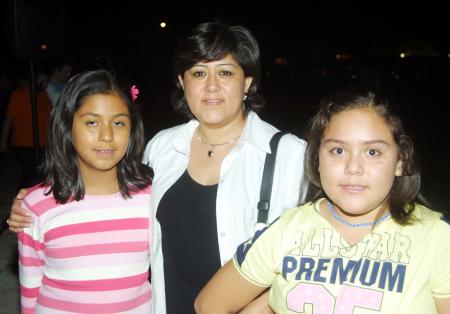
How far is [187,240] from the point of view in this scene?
2283mm

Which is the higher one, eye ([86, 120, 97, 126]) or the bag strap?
eye ([86, 120, 97, 126])

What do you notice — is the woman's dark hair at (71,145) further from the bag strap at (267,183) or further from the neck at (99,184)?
the bag strap at (267,183)

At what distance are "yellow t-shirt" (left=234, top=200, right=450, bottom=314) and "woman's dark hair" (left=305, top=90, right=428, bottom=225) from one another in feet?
0.16

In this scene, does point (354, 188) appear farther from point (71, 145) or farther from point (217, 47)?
point (71, 145)

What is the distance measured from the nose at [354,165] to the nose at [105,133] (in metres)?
1.16

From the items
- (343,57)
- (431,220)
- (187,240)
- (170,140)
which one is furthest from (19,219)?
(343,57)

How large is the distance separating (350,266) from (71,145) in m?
1.49

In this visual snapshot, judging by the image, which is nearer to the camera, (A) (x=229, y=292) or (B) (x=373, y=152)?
(B) (x=373, y=152)

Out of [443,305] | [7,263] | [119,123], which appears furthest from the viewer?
[7,263]

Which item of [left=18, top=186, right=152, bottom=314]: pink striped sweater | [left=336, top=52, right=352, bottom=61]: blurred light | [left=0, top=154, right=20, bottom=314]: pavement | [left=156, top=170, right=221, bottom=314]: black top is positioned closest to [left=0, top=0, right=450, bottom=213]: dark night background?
[left=336, top=52, right=352, bottom=61]: blurred light

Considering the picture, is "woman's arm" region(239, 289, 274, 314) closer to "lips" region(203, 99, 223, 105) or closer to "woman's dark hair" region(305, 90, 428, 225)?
"woman's dark hair" region(305, 90, 428, 225)

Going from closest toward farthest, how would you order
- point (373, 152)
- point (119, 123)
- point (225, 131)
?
point (373, 152) → point (119, 123) → point (225, 131)

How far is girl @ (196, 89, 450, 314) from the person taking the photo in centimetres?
140

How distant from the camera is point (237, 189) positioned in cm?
226
